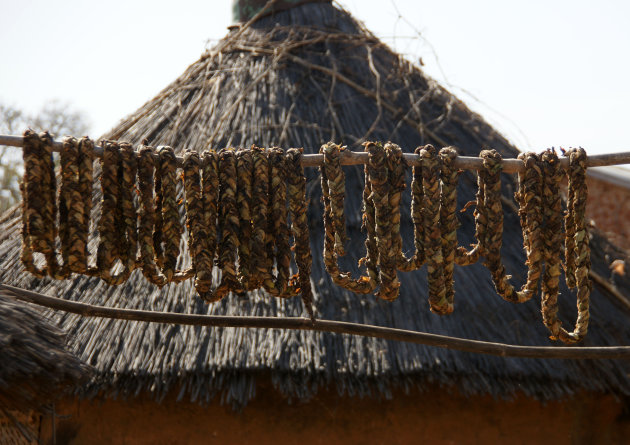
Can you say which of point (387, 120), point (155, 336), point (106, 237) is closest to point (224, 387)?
point (155, 336)

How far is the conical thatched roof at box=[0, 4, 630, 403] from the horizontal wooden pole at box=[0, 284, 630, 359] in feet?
3.16

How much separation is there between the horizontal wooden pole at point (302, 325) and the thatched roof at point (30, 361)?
3.5 inches

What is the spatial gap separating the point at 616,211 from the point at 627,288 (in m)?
3.64

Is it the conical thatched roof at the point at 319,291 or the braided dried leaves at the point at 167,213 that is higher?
the braided dried leaves at the point at 167,213

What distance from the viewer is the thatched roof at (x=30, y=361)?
2.17m

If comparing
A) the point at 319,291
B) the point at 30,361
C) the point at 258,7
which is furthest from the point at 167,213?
the point at 258,7

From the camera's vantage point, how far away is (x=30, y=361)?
2215 millimetres

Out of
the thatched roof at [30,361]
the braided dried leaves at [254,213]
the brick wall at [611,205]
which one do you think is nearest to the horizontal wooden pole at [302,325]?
the thatched roof at [30,361]

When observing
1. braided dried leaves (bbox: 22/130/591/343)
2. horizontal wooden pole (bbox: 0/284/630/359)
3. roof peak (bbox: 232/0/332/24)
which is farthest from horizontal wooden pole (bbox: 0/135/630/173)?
roof peak (bbox: 232/0/332/24)

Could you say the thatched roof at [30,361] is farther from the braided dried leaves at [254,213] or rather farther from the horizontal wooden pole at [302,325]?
the braided dried leaves at [254,213]

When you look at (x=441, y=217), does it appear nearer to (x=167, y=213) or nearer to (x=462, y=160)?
(x=462, y=160)

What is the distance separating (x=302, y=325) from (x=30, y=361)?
871mm

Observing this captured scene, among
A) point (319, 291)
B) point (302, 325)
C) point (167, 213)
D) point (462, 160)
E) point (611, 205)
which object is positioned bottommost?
point (611, 205)

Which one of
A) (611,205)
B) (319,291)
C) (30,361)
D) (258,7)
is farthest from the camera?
(611,205)
